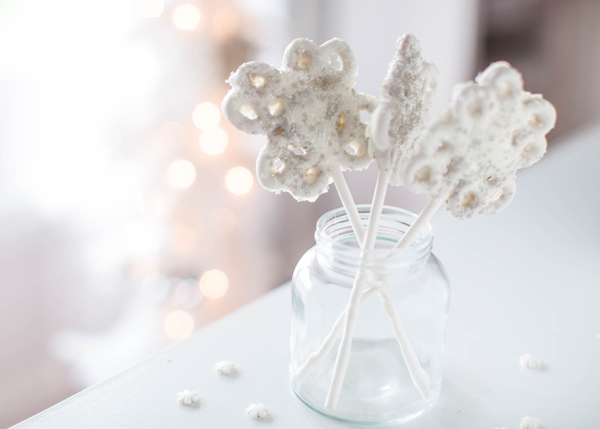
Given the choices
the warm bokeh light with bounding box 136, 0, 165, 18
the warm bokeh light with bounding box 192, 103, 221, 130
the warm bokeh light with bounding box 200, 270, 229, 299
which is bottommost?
the warm bokeh light with bounding box 200, 270, 229, 299

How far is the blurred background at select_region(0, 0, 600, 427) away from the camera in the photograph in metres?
1.29

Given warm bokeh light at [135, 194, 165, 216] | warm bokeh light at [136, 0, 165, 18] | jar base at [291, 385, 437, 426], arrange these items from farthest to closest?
warm bokeh light at [135, 194, 165, 216] < warm bokeh light at [136, 0, 165, 18] < jar base at [291, 385, 437, 426]

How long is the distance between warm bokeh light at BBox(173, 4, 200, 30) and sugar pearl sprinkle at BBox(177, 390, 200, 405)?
117 cm

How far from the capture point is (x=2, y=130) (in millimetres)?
1224

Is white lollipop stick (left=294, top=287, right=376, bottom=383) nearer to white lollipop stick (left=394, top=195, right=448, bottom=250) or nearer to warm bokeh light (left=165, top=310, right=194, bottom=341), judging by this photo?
white lollipop stick (left=394, top=195, right=448, bottom=250)

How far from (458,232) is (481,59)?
1534 mm

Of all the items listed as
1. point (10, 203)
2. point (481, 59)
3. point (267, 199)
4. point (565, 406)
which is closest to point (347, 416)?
point (565, 406)

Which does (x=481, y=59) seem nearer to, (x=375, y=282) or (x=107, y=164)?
(x=107, y=164)

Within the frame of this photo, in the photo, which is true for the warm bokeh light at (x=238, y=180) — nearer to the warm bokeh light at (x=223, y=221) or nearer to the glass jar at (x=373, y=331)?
the warm bokeh light at (x=223, y=221)

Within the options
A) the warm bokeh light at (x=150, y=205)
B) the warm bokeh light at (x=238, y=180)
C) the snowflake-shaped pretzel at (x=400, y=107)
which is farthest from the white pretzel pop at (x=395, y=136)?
the warm bokeh light at (x=238, y=180)

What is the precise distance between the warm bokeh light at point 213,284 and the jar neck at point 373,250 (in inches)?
47.8

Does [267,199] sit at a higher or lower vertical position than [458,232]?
lower

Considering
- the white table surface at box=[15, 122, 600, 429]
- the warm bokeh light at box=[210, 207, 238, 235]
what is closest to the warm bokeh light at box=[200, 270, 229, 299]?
the warm bokeh light at box=[210, 207, 238, 235]

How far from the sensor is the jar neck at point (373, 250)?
0.54m
